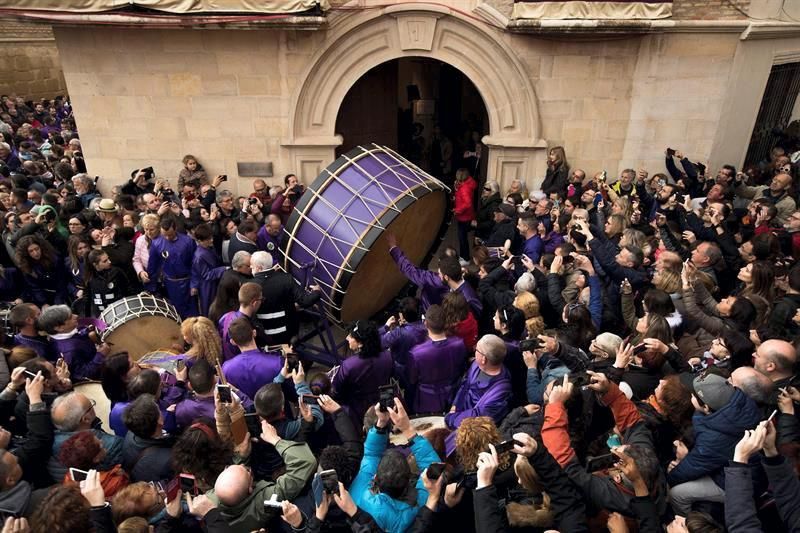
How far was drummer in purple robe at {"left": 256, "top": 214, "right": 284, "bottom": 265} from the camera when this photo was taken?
624cm

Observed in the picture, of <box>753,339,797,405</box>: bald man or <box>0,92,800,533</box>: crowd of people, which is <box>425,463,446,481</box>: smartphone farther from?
<box>753,339,797,405</box>: bald man

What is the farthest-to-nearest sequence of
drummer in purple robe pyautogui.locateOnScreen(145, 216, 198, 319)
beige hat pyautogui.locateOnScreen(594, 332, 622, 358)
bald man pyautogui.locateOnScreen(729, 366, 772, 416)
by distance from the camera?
drummer in purple robe pyautogui.locateOnScreen(145, 216, 198, 319) → beige hat pyautogui.locateOnScreen(594, 332, 622, 358) → bald man pyautogui.locateOnScreen(729, 366, 772, 416)

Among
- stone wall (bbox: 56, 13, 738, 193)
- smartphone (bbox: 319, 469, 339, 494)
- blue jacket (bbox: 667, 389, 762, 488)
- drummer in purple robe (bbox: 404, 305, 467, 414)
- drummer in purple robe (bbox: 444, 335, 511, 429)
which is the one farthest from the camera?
stone wall (bbox: 56, 13, 738, 193)

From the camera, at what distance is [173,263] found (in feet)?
19.9

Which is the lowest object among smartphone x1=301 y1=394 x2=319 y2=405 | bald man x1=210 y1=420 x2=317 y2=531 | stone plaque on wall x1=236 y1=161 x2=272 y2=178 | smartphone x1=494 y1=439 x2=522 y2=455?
bald man x1=210 y1=420 x2=317 y2=531

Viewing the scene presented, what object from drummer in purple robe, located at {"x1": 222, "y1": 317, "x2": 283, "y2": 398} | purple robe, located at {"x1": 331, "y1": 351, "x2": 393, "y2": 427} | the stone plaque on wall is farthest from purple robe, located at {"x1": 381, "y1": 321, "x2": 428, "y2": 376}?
the stone plaque on wall

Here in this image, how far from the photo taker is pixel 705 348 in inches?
169

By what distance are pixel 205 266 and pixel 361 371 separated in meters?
2.90

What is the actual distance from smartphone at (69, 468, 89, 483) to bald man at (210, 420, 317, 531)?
66 centimetres

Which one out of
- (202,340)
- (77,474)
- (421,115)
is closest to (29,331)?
(202,340)

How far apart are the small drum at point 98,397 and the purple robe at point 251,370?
954mm

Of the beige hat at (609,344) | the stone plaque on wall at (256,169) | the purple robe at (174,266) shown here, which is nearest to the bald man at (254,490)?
the beige hat at (609,344)

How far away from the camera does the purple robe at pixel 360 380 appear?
383cm

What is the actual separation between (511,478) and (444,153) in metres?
9.17
